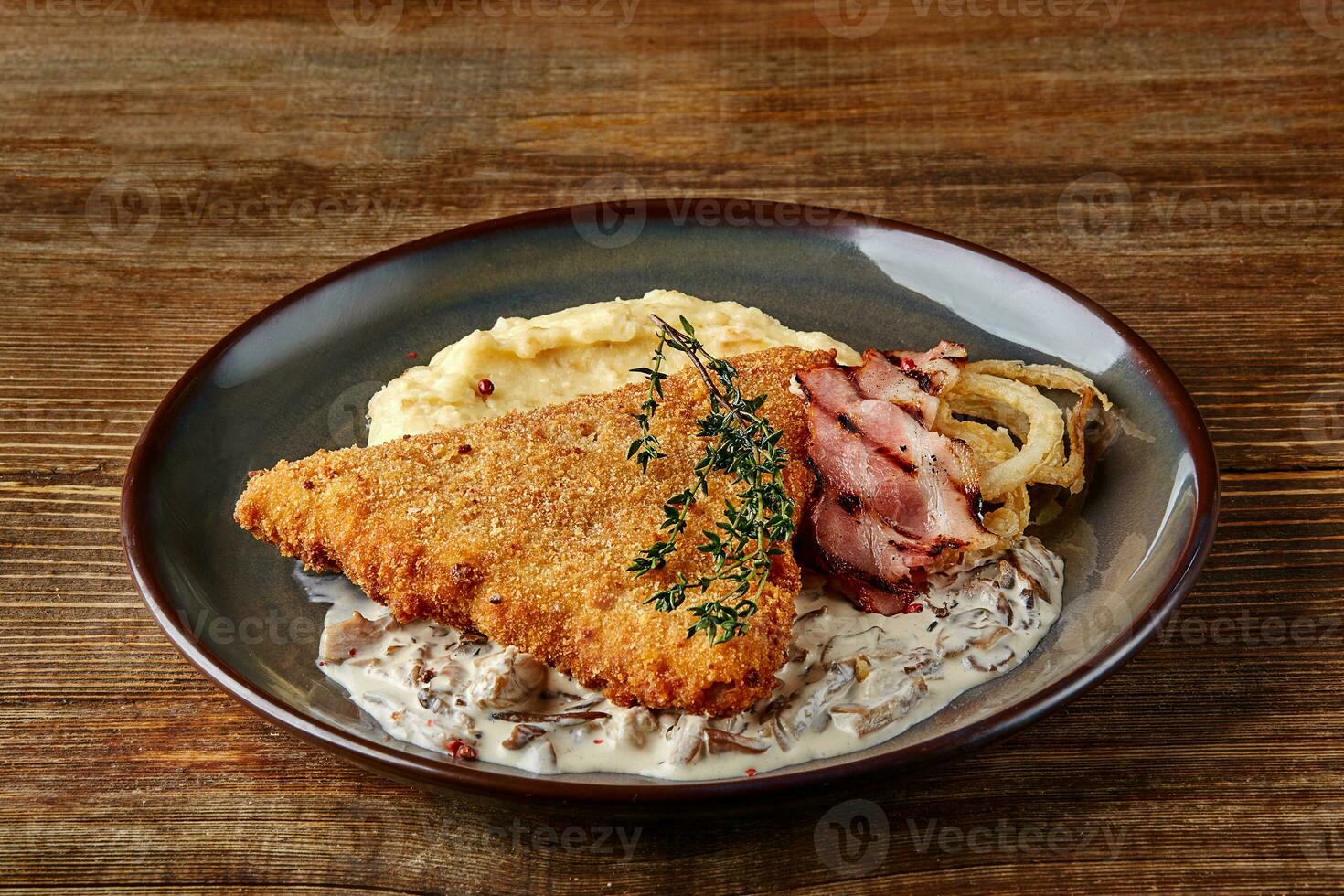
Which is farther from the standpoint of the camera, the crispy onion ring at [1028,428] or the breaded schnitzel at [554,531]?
the crispy onion ring at [1028,428]

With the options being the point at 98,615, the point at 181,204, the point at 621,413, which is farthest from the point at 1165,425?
the point at 181,204

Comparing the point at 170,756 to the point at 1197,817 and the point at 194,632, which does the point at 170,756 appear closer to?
the point at 194,632

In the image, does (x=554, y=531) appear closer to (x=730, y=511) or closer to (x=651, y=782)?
(x=730, y=511)

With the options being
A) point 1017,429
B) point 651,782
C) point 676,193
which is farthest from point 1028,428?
point 676,193

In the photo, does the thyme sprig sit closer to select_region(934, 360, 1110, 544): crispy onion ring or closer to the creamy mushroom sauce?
the creamy mushroom sauce

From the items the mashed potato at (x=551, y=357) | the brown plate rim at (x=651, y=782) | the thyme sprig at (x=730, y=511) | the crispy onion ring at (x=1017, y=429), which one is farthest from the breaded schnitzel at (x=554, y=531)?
the crispy onion ring at (x=1017, y=429)

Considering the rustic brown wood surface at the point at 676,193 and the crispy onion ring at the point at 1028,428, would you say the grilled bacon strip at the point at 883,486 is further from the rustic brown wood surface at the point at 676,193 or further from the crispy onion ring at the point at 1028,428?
the rustic brown wood surface at the point at 676,193

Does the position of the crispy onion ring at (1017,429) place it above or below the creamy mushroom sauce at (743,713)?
above
